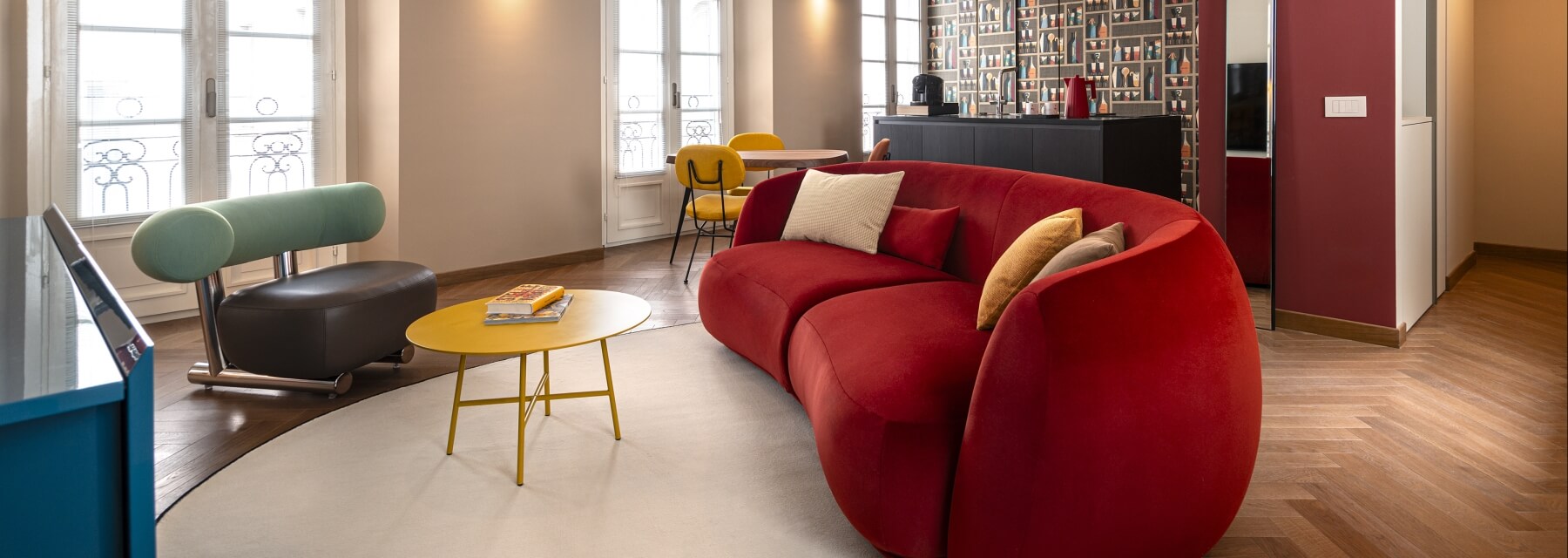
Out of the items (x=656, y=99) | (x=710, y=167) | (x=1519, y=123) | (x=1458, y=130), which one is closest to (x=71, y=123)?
(x=710, y=167)

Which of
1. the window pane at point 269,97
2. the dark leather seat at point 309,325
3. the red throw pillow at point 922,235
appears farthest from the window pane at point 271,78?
the red throw pillow at point 922,235

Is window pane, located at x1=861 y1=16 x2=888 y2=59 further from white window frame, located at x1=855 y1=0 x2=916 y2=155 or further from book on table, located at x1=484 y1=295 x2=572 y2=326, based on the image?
book on table, located at x1=484 y1=295 x2=572 y2=326

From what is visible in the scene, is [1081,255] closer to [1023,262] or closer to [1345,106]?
[1023,262]

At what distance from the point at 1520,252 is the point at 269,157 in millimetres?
8045

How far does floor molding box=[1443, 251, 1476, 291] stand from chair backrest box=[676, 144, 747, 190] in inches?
166

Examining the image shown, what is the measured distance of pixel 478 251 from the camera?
266 inches

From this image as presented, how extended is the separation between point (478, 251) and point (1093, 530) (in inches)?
211

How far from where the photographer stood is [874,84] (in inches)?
391

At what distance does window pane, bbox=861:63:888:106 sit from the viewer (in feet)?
32.1

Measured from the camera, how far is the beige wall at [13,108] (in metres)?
4.66

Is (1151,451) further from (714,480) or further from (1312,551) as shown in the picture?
(714,480)

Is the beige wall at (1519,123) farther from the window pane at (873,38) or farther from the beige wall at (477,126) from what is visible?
the beige wall at (477,126)

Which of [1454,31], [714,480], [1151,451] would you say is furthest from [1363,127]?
[714,480]

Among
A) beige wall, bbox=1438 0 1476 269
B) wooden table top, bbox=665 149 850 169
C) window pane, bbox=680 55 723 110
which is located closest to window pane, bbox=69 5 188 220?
wooden table top, bbox=665 149 850 169
